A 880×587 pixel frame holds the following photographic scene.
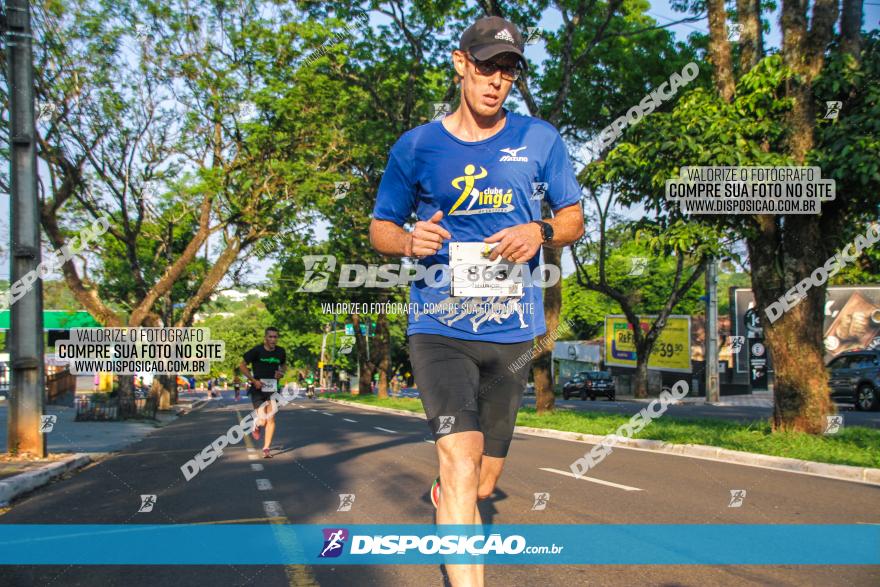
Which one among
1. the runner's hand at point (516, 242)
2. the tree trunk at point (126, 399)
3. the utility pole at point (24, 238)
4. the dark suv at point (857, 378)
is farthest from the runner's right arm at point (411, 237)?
the tree trunk at point (126, 399)

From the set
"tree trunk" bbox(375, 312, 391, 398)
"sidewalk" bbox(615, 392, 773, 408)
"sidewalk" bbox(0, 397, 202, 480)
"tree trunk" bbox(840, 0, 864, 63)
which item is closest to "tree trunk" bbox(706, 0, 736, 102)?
"tree trunk" bbox(840, 0, 864, 63)

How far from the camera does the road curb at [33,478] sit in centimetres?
843

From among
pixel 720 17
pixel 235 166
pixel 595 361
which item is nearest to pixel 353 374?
pixel 595 361

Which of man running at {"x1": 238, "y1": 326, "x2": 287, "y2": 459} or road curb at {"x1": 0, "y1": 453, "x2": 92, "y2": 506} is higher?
man running at {"x1": 238, "y1": 326, "x2": 287, "y2": 459}

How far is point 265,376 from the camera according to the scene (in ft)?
43.2

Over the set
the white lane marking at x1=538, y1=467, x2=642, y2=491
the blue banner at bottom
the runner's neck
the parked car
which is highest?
the runner's neck

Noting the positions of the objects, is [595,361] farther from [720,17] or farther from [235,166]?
[720,17]

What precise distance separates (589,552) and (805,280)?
28.6ft

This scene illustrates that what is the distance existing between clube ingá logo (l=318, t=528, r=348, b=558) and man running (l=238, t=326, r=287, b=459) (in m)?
6.43

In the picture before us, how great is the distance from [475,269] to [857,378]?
25.5m

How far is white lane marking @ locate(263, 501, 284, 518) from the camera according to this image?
675 centimetres

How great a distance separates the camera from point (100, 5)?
2208 cm

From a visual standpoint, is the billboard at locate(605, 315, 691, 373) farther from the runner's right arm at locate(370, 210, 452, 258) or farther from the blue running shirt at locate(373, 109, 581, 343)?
the runner's right arm at locate(370, 210, 452, 258)

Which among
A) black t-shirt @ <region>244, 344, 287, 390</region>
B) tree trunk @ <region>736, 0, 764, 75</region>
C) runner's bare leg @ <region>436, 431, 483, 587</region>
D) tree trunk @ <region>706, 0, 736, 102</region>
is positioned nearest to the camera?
runner's bare leg @ <region>436, 431, 483, 587</region>
